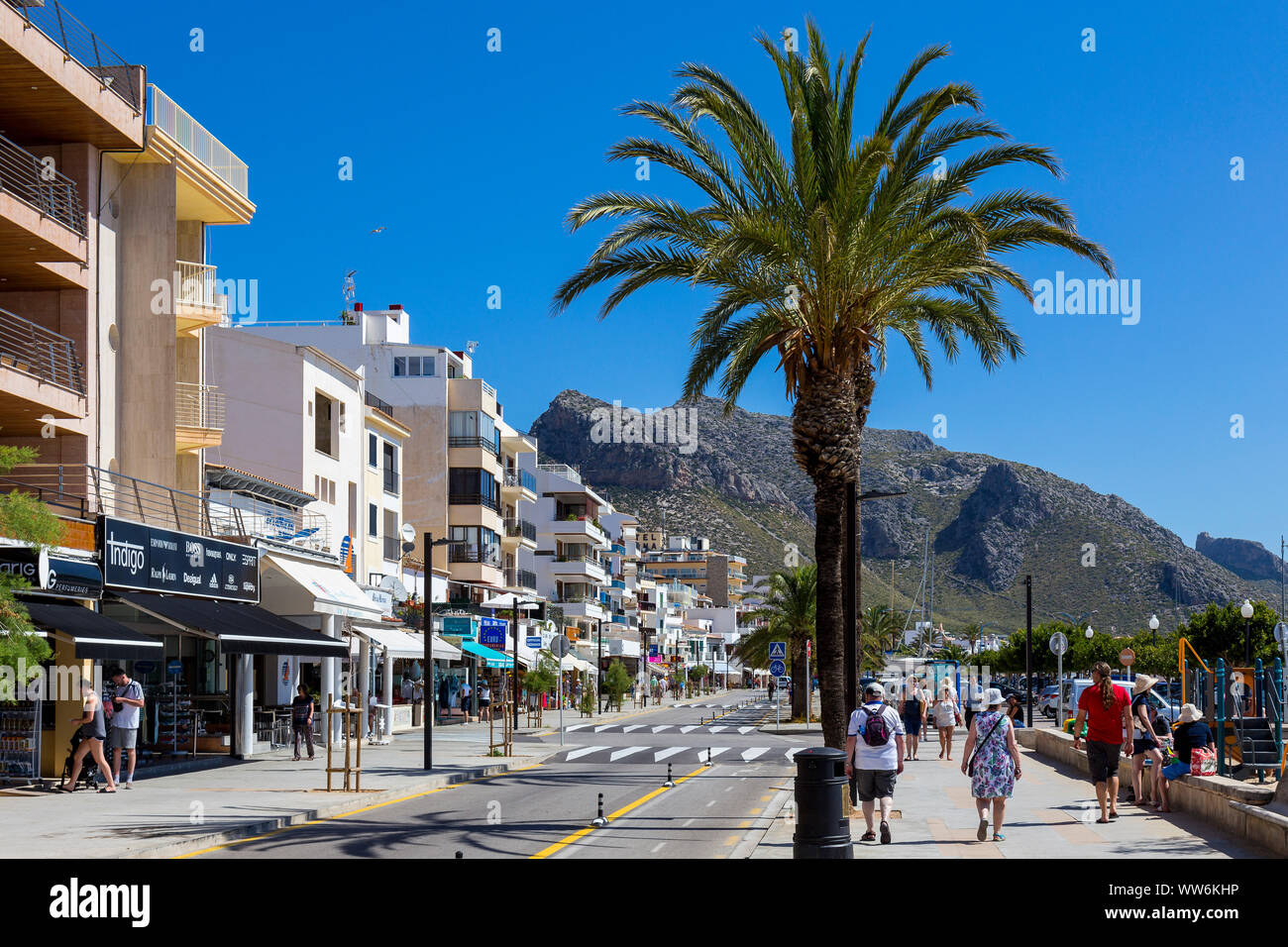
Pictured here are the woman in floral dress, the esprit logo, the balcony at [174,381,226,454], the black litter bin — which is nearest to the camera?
the black litter bin

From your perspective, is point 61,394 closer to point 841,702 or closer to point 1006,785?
point 841,702

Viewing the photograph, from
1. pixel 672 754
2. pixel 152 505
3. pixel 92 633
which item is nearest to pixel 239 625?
pixel 152 505

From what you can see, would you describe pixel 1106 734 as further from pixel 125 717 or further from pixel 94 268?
pixel 94 268

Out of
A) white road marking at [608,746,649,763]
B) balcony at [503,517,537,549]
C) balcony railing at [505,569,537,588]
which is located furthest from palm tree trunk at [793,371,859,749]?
balcony at [503,517,537,549]

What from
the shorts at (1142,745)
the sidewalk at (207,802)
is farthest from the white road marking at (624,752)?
the shorts at (1142,745)

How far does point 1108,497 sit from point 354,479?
150m

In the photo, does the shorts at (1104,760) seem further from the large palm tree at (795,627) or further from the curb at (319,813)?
the large palm tree at (795,627)

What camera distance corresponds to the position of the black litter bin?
1266 cm

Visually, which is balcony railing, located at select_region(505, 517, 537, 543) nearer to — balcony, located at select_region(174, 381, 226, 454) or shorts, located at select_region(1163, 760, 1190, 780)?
balcony, located at select_region(174, 381, 226, 454)

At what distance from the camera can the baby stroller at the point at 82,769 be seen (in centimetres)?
2205

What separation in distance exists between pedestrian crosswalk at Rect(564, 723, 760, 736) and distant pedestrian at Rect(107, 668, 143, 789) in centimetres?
2723

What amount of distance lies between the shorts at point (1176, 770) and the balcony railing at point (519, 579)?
2214 inches

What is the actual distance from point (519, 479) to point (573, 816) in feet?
192
